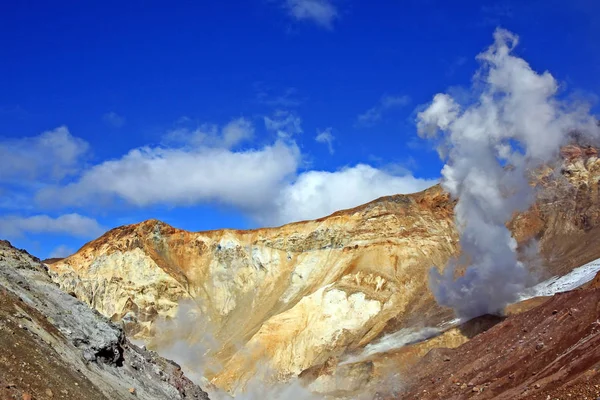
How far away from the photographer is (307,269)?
10256 cm

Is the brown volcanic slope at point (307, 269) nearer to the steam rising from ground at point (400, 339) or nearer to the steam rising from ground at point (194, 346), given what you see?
the steam rising from ground at point (194, 346)

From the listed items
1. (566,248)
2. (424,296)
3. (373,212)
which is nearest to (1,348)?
(424,296)

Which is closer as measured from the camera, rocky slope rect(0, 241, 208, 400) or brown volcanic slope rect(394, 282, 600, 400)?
rocky slope rect(0, 241, 208, 400)

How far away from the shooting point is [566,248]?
81000 millimetres

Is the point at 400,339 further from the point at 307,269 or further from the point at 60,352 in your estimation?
the point at 60,352

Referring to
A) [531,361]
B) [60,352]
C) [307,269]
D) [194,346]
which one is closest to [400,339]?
[531,361]

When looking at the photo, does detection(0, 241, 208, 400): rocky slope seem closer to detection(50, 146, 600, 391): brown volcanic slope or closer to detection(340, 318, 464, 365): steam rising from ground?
detection(340, 318, 464, 365): steam rising from ground

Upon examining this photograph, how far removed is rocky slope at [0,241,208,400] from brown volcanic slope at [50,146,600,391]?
4092cm

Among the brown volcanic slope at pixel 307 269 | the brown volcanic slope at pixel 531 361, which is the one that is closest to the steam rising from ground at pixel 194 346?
the brown volcanic slope at pixel 307 269

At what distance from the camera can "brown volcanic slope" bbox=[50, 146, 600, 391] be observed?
80.1 m

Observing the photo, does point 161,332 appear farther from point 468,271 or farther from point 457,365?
point 457,365

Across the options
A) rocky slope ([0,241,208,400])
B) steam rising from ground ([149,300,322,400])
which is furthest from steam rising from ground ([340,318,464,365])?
rocky slope ([0,241,208,400])

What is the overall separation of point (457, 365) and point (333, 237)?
63.9 metres

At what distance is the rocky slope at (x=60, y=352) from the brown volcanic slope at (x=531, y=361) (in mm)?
15175
